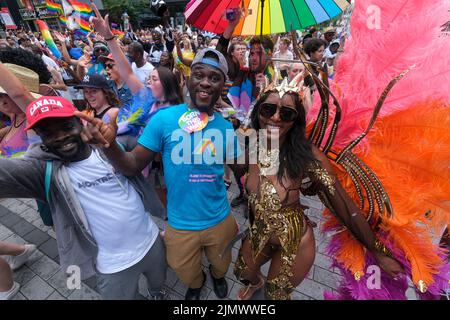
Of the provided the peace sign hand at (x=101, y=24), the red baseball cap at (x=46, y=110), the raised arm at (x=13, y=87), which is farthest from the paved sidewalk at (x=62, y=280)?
the peace sign hand at (x=101, y=24)

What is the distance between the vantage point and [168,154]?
1.61 metres

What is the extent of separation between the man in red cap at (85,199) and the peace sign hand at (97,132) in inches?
2.3

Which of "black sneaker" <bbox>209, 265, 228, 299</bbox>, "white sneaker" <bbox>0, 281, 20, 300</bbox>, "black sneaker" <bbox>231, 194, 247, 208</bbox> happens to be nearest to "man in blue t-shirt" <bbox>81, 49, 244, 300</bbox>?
"black sneaker" <bbox>209, 265, 228, 299</bbox>

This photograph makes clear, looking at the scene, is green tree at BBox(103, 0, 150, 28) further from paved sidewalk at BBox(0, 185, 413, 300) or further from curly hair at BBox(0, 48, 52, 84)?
paved sidewalk at BBox(0, 185, 413, 300)

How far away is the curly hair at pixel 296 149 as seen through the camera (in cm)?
126

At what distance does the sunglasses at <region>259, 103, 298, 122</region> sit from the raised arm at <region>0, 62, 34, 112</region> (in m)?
1.56

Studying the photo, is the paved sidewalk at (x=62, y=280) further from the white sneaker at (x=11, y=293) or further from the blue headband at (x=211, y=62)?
the blue headband at (x=211, y=62)

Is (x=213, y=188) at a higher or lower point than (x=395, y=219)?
lower

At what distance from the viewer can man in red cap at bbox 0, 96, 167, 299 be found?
1190 mm

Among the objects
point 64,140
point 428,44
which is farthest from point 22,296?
point 428,44

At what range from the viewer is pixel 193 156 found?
1599 mm

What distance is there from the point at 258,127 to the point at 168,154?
663 millimetres
